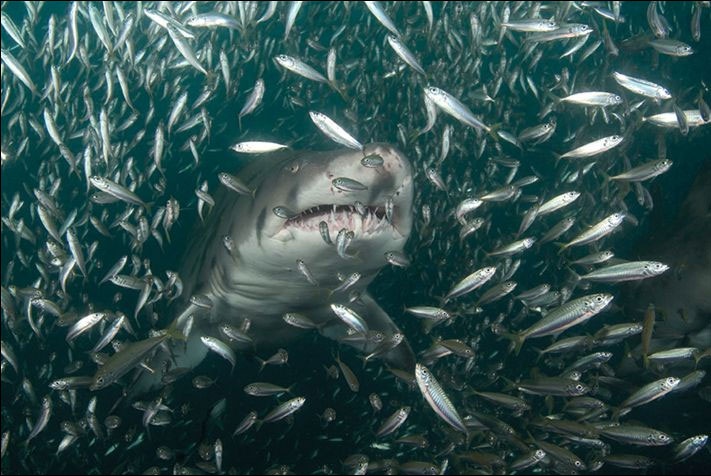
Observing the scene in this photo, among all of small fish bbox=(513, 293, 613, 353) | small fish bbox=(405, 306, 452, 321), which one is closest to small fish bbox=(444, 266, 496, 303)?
small fish bbox=(405, 306, 452, 321)

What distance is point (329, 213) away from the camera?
13.5ft

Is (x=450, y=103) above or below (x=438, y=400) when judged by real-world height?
above

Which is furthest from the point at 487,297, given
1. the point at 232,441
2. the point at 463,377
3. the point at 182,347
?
the point at 232,441

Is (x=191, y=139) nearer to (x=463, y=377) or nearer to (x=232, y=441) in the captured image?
(x=463, y=377)

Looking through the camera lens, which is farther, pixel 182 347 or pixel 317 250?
pixel 182 347

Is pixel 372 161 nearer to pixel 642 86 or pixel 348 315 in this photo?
pixel 348 315

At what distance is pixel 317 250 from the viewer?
14.2ft

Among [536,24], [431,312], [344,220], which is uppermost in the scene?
[536,24]

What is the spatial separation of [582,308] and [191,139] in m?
4.75

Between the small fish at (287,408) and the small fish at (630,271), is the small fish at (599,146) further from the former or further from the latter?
the small fish at (287,408)

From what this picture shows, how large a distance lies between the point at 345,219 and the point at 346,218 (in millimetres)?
12

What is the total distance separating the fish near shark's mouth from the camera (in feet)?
13.3

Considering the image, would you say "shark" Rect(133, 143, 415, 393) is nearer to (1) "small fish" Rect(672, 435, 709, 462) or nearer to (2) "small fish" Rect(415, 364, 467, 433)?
(2) "small fish" Rect(415, 364, 467, 433)

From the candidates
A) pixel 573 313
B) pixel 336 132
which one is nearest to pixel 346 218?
pixel 336 132
